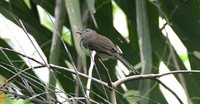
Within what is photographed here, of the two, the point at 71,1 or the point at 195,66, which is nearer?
the point at 71,1

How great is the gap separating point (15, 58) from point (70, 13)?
561 mm

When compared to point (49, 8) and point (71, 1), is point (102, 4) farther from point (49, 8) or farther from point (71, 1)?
point (71, 1)

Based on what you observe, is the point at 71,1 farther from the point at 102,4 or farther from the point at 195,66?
the point at 195,66

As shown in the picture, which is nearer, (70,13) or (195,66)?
(70,13)

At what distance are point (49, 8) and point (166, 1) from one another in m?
0.45

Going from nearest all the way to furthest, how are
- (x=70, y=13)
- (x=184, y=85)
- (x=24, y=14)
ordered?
(x=70, y=13), (x=184, y=85), (x=24, y=14)

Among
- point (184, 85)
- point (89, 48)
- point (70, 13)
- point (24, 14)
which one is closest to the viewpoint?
point (70, 13)

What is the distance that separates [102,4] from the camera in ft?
7.50

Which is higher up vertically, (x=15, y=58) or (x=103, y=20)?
(x=103, y=20)

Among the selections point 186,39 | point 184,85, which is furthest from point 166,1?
point 184,85

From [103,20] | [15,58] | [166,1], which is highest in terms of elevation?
[166,1]

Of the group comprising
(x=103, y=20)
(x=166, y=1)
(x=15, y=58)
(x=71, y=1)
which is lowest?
(x=15, y=58)

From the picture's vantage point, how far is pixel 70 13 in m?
1.71

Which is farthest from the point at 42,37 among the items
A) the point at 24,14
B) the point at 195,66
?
the point at 195,66
